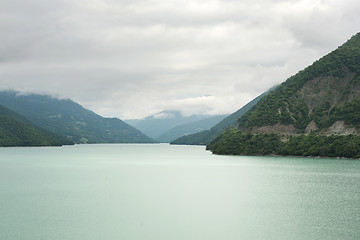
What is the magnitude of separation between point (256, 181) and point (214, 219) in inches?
1567

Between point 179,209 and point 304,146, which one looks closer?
point 179,209

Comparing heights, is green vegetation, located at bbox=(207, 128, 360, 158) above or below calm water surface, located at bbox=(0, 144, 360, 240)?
above

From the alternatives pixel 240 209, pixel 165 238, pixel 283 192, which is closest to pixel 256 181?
pixel 283 192

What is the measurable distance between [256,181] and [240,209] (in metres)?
32.7

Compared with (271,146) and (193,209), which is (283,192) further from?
(271,146)

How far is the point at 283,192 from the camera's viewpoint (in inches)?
2638

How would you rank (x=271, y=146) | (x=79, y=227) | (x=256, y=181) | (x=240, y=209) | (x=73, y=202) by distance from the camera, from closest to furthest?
(x=79, y=227) → (x=240, y=209) → (x=73, y=202) → (x=256, y=181) → (x=271, y=146)

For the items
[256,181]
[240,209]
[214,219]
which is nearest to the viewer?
[214,219]

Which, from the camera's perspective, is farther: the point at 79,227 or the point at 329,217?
the point at 329,217

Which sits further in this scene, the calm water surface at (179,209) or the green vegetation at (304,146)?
the green vegetation at (304,146)

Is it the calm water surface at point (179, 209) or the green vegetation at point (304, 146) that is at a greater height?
the green vegetation at point (304, 146)

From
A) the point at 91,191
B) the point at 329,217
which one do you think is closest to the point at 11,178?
the point at 91,191

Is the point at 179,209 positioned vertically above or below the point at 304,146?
below

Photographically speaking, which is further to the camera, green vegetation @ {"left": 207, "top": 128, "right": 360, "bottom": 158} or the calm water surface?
green vegetation @ {"left": 207, "top": 128, "right": 360, "bottom": 158}
